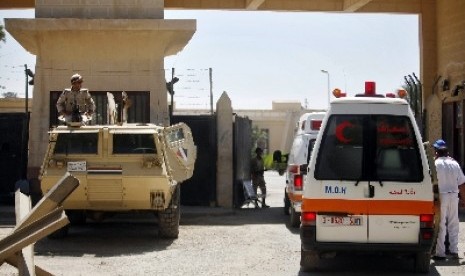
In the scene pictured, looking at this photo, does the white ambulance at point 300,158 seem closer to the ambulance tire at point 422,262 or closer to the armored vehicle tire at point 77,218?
the armored vehicle tire at point 77,218

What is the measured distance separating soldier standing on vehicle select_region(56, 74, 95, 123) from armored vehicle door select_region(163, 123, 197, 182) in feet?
5.00

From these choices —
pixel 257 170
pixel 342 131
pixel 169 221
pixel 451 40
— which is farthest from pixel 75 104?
pixel 451 40

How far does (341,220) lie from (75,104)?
648 cm

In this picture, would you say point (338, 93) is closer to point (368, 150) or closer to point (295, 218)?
point (368, 150)

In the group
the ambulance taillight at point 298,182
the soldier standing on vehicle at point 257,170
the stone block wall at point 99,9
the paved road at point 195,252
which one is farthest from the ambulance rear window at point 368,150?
the soldier standing on vehicle at point 257,170

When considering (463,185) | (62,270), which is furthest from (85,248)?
(463,185)

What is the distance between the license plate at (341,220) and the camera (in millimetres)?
10000

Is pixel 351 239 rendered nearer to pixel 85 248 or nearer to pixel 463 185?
pixel 463 185

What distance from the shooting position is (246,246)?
1327 centimetres

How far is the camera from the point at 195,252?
497 inches

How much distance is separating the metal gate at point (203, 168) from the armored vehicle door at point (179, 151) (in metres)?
3.05

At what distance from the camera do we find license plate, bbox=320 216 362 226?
10.0m

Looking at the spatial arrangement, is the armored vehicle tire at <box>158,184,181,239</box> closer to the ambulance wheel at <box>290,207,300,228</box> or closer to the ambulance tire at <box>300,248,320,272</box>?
the ambulance wheel at <box>290,207,300,228</box>

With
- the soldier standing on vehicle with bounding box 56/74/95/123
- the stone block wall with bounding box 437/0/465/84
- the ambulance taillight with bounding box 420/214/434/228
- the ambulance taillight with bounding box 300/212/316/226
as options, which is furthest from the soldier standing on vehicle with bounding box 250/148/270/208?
the ambulance taillight with bounding box 420/214/434/228
